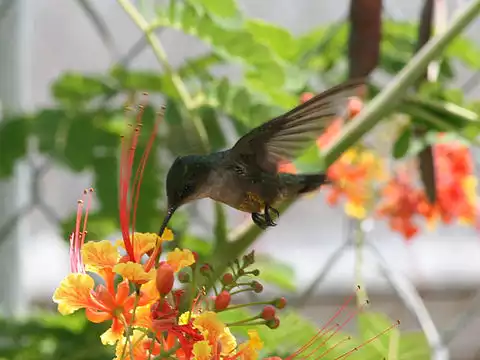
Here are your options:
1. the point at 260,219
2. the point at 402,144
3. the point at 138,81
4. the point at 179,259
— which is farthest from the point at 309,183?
the point at 138,81

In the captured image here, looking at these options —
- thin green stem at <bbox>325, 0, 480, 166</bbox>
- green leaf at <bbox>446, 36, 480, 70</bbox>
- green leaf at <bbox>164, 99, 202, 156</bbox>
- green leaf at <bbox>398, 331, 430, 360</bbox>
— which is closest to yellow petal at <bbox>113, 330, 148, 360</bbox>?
green leaf at <bbox>398, 331, 430, 360</bbox>

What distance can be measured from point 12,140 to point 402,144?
0.44m

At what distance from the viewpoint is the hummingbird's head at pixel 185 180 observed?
388 mm

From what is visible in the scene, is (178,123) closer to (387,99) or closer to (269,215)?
(387,99)

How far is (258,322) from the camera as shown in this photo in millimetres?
396

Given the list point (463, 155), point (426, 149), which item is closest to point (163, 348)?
point (426, 149)

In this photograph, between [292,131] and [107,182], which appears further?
[107,182]

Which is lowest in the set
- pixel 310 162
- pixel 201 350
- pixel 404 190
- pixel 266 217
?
pixel 201 350

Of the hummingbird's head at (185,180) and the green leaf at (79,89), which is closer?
the hummingbird's head at (185,180)

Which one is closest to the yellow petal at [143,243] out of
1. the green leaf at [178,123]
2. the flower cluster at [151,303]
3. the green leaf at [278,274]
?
the flower cluster at [151,303]

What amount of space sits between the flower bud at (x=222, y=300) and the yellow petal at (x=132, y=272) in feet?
0.11

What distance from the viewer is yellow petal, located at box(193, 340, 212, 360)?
38 cm

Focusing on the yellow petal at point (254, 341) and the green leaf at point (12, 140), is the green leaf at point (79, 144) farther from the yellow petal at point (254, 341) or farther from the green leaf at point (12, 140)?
the yellow petal at point (254, 341)

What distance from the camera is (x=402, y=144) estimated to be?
2.74 feet
